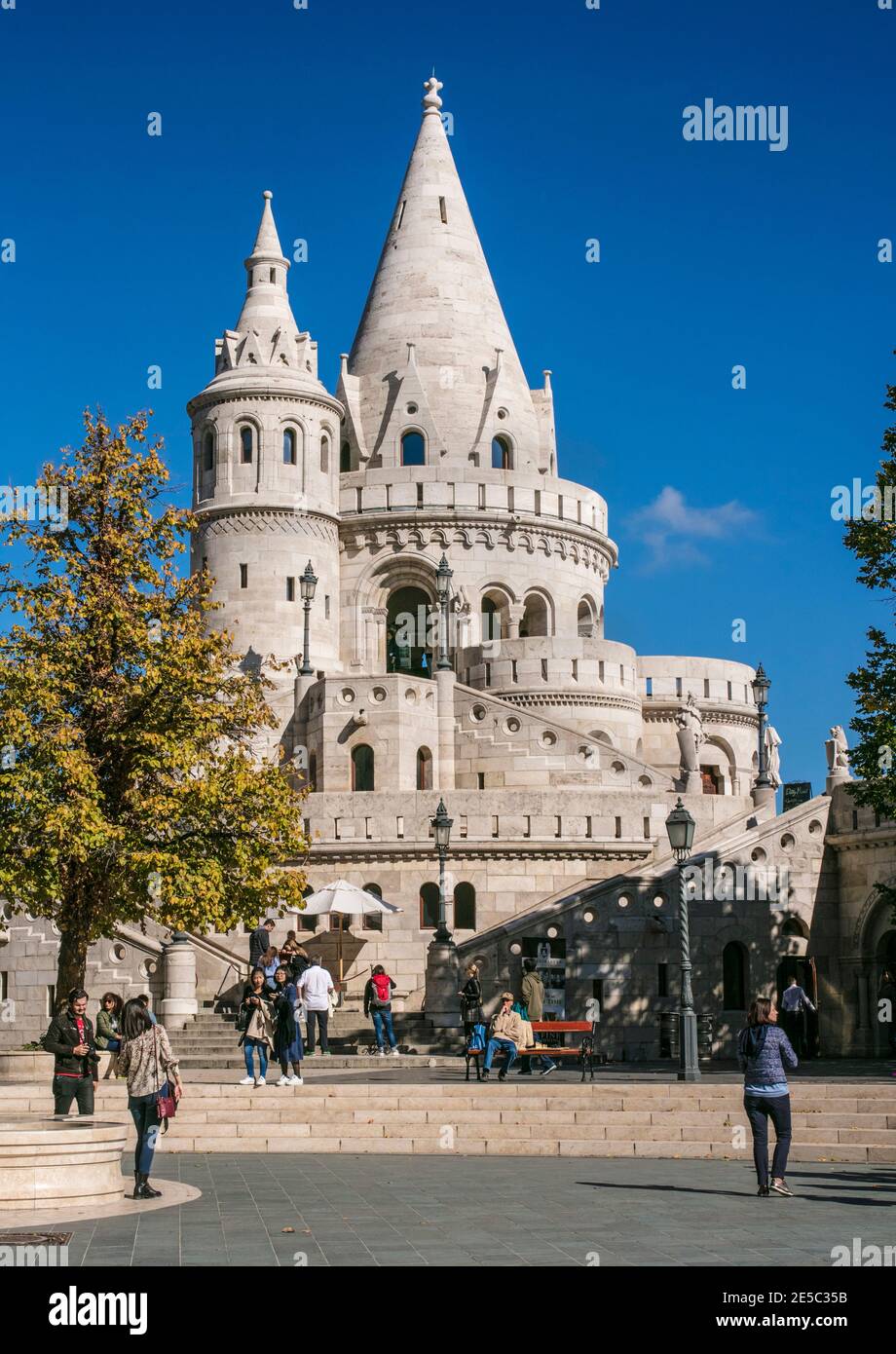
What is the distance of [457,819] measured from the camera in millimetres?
39500

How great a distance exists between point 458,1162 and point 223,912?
8711 millimetres

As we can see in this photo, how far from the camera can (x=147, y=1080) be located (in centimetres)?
1505

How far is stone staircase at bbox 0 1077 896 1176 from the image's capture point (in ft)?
61.3

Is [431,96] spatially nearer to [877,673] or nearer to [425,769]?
[425,769]

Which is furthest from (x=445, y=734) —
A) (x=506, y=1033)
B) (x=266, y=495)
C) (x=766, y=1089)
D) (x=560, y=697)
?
(x=766, y=1089)

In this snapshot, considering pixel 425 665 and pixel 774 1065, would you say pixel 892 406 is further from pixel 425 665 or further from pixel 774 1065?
pixel 425 665

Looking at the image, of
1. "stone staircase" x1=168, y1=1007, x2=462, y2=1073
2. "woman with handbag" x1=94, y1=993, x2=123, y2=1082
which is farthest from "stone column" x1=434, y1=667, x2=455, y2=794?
"woman with handbag" x1=94, y1=993, x2=123, y2=1082

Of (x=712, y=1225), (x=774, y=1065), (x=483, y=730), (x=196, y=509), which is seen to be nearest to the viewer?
(x=712, y=1225)

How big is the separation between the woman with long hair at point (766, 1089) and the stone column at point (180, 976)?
19912mm

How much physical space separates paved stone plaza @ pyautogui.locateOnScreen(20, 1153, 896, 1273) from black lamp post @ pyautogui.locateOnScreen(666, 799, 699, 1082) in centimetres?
556

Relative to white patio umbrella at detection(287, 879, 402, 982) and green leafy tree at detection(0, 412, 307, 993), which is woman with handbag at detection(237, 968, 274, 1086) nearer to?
green leafy tree at detection(0, 412, 307, 993)

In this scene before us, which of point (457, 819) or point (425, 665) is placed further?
point (425, 665)

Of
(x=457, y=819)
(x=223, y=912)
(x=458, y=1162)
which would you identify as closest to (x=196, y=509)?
A: (x=457, y=819)

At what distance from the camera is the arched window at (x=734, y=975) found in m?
32.8
